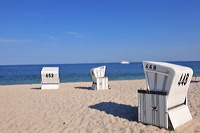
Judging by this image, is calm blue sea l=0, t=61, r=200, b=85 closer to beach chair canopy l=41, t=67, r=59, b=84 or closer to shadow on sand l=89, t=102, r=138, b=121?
shadow on sand l=89, t=102, r=138, b=121

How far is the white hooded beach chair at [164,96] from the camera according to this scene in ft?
14.8

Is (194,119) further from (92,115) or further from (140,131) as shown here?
(92,115)

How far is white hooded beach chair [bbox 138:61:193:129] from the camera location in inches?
177

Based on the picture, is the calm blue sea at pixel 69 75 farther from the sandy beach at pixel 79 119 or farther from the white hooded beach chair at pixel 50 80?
the sandy beach at pixel 79 119

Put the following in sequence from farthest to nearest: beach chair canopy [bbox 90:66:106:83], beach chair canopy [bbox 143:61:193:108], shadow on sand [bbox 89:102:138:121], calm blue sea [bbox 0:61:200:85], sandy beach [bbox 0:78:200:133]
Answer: calm blue sea [bbox 0:61:200:85], beach chair canopy [bbox 90:66:106:83], shadow on sand [bbox 89:102:138:121], sandy beach [bbox 0:78:200:133], beach chair canopy [bbox 143:61:193:108]

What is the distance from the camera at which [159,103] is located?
15.2 feet

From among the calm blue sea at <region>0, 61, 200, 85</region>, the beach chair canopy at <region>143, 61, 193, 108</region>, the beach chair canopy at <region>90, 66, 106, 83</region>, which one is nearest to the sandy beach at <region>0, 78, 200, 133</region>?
the beach chair canopy at <region>143, 61, 193, 108</region>

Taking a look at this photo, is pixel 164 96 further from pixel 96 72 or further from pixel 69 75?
pixel 69 75

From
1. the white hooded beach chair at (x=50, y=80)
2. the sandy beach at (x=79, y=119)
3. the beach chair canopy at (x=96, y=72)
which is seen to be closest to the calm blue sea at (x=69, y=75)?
the beach chair canopy at (x=96, y=72)

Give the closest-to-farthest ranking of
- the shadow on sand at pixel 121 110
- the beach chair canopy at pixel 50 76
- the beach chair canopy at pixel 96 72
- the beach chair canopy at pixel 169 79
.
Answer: the beach chair canopy at pixel 169 79 < the shadow on sand at pixel 121 110 < the beach chair canopy at pixel 96 72 < the beach chair canopy at pixel 50 76

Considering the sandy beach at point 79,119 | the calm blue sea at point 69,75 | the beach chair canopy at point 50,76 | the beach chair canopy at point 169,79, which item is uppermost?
the beach chair canopy at point 169,79

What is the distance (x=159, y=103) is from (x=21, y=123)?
4057 millimetres

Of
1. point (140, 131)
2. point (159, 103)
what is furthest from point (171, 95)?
point (140, 131)

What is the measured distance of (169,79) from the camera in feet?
14.6
